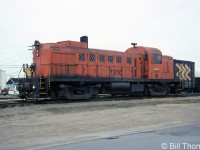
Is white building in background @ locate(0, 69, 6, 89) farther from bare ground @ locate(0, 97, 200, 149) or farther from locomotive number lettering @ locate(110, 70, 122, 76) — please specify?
bare ground @ locate(0, 97, 200, 149)

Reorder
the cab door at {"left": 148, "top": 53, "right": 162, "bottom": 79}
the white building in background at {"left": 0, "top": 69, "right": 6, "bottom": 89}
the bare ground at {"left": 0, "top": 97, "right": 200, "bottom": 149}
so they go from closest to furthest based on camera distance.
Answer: the bare ground at {"left": 0, "top": 97, "right": 200, "bottom": 149} < the cab door at {"left": 148, "top": 53, "right": 162, "bottom": 79} < the white building in background at {"left": 0, "top": 69, "right": 6, "bottom": 89}

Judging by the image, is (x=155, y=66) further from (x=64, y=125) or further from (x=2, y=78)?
(x=2, y=78)

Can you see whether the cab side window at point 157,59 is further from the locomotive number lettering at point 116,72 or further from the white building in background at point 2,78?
the white building in background at point 2,78

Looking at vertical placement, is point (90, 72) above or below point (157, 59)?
below

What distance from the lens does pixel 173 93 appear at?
27844 millimetres

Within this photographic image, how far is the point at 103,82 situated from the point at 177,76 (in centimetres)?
1002

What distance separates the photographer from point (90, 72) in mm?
20875

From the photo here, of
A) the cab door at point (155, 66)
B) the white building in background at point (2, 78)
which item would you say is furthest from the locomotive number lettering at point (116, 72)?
the white building in background at point (2, 78)

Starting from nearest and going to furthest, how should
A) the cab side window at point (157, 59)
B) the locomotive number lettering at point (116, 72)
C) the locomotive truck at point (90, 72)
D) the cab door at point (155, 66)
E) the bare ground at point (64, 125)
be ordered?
the bare ground at point (64, 125) < the locomotive truck at point (90, 72) < the locomotive number lettering at point (116, 72) < the cab door at point (155, 66) < the cab side window at point (157, 59)

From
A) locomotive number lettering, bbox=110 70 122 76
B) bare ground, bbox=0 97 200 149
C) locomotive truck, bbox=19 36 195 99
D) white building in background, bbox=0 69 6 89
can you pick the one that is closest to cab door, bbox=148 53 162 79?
locomotive truck, bbox=19 36 195 99

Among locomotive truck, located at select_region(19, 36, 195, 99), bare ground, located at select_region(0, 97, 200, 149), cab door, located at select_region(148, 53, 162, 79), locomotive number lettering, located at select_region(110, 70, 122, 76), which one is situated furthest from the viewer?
cab door, located at select_region(148, 53, 162, 79)

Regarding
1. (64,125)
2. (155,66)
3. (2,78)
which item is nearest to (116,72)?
(155,66)

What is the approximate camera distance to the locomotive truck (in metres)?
18.9

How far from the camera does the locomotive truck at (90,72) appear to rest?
18880 millimetres
